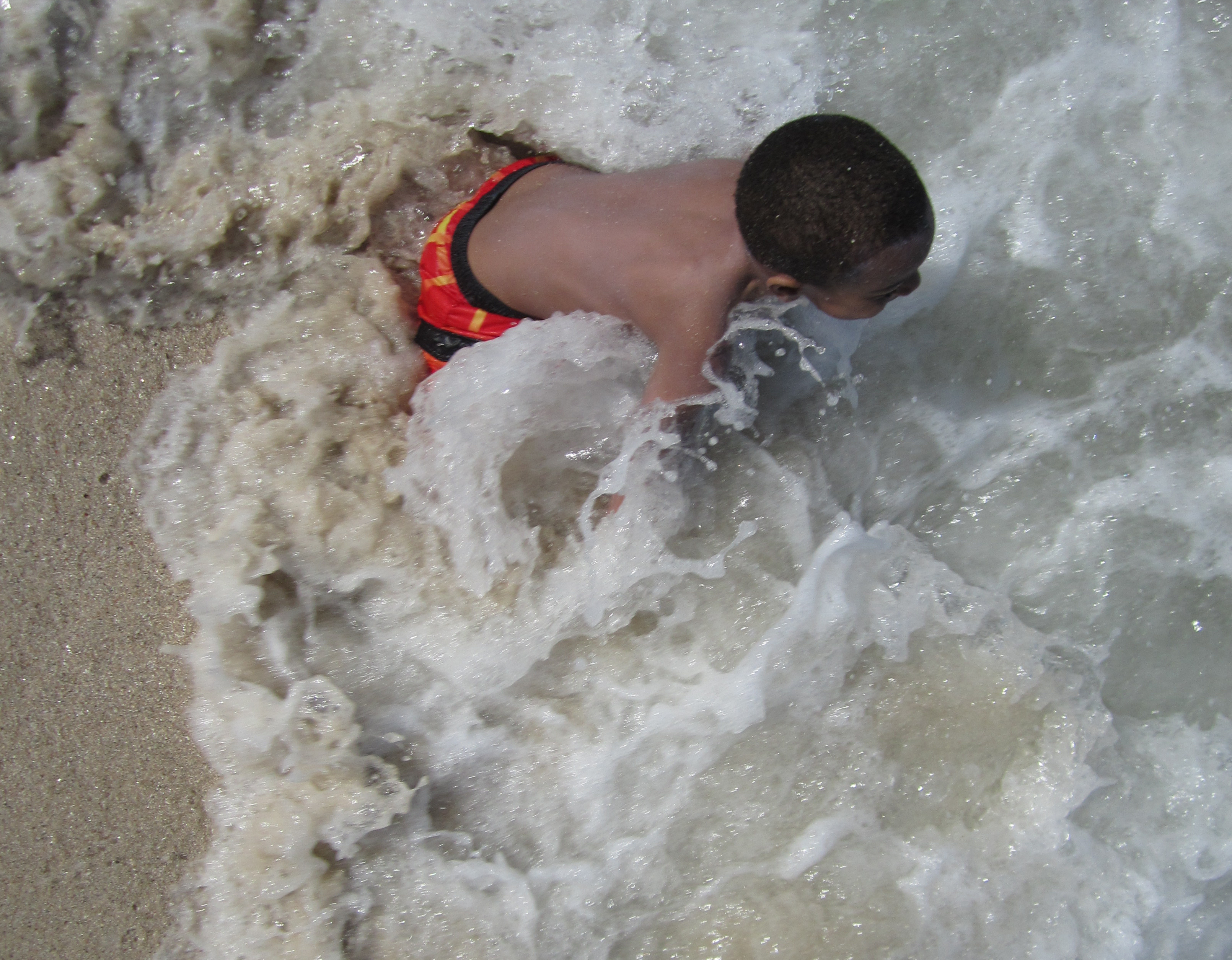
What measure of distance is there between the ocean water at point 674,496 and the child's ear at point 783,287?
0.26 meters

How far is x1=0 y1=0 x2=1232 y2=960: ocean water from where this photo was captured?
2162 millimetres

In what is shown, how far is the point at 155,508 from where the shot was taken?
2223mm

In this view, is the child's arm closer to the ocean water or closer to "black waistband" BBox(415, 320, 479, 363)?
the ocean water

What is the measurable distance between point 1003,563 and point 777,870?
1.06 meters

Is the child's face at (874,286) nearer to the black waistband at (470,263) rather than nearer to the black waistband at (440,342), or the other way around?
the black waistband at (470,263)

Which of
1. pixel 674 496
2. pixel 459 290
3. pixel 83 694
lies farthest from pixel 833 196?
pixel 83 694

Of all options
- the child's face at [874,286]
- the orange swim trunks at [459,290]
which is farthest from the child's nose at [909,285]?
the orange swim trunks at [459,290]

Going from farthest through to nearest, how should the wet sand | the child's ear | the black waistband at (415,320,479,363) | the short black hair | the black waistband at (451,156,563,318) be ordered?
1. the black waistband at (415,320,479,363)
2. the black waistband at (451,156,563,318)
3. the wet sand
4. the child's ear
5. the short black hair

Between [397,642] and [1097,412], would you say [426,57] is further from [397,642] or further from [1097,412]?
[1097,412]

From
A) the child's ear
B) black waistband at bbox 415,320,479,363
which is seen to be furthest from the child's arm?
black waistband at bbox 415,320,479,363

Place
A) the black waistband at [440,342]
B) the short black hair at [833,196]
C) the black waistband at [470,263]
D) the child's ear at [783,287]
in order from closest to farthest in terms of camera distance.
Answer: the short black hair at [833,196]
the child's ear at [783,287]
the black waistband at [470,263]
the black waistband at [440,342]

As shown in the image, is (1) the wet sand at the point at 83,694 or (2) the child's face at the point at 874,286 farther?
(1) the wet sand at the point at 83,694

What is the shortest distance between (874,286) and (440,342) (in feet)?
3.83

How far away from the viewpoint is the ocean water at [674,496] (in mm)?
2162
